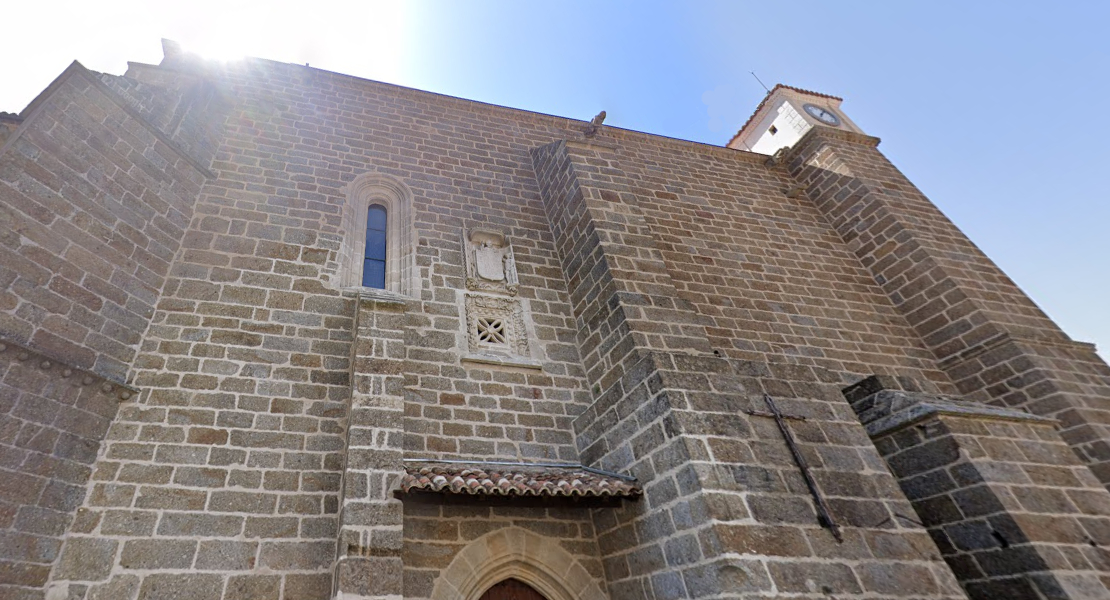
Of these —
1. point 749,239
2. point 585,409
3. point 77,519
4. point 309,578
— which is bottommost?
point 309,578

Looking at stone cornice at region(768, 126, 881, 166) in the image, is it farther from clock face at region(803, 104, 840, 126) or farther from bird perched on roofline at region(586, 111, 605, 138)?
bird perched on roofline at region(586, 111, 605, 138)

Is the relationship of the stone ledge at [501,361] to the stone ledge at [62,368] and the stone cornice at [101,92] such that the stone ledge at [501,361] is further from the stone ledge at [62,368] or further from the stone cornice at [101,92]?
the stone cornice at [101,92]

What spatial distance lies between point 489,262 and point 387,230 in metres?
1.41

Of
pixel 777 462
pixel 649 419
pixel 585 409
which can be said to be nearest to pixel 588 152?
pixel 585 409

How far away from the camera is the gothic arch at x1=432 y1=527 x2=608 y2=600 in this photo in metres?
4.54

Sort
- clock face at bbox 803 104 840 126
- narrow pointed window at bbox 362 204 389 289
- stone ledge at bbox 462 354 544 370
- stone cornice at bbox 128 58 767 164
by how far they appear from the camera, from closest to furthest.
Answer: stone ledge at bbox 462 354 544 370
narrow pointed window at bbox 362 204 389 289
stone cornice at bbox 128 58 767 164
clock face at bbox 803 104 840 126

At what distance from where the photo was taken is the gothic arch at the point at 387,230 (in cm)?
646

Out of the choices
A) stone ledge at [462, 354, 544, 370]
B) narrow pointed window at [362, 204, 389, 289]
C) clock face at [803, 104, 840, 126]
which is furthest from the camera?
clock face at [803, 104, 840, 126]

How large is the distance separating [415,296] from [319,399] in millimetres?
1629

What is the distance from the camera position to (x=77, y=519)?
3.94m

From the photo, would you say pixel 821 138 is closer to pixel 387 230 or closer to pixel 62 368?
pixel 387 230

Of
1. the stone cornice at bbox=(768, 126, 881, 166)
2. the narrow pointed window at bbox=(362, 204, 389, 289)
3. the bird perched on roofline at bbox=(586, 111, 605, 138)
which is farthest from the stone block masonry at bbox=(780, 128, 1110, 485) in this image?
the narrow pointed window at bbox=(362, 204, 389, 289)

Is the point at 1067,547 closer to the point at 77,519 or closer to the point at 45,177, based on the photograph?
the point at 77,519

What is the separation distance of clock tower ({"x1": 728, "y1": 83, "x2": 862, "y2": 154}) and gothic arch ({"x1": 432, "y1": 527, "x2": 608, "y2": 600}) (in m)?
11.9
